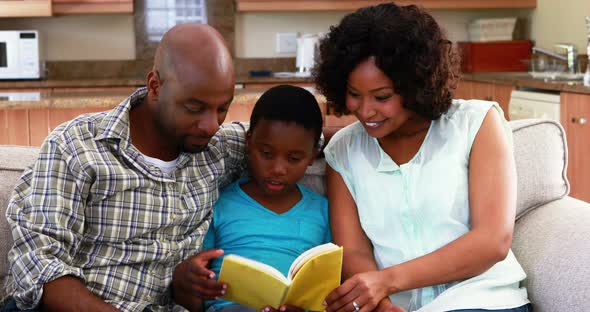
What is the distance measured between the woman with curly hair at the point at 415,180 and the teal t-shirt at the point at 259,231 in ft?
0.25

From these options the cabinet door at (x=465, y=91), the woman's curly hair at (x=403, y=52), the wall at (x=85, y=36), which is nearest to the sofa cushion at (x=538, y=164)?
the woman's curly hair at (x=403, y=52)

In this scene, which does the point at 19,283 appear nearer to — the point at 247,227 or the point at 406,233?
the point at 247,227

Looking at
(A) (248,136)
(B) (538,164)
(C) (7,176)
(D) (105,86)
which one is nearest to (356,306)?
(A) (248,136)

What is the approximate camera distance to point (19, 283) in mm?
1521

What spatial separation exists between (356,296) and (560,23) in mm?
4012

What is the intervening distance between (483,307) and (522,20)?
14.4 ft

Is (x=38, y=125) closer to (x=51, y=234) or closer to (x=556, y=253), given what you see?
(x=51, y=234)

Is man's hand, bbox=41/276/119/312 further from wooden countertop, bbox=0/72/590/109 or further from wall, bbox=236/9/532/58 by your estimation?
wall, bbox=236/9/532/58

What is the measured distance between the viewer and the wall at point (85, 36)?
5492mm

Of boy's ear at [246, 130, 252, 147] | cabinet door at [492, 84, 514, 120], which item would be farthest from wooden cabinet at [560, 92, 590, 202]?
boy's ear at [246, 130, 252, 147]

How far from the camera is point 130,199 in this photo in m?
1.62

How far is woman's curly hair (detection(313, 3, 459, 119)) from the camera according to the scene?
1690 millimetres

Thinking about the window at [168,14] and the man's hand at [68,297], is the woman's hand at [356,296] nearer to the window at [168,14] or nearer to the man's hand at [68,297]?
the man's hand at [68,297]

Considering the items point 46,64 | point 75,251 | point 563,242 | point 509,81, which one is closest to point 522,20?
point 509,81
